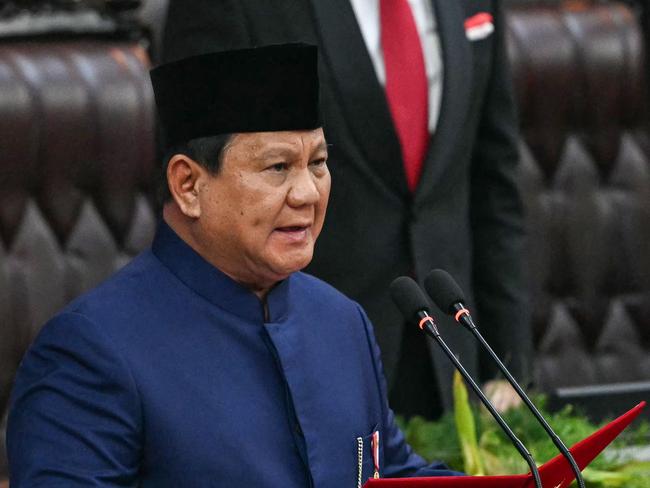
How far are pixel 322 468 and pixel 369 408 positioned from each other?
0.14 meters

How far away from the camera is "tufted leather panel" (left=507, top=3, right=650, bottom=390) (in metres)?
3.68

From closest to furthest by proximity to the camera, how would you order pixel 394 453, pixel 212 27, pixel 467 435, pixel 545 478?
pixel 545 478
pixel 394 453
pixel 467 435
pixel 212 27

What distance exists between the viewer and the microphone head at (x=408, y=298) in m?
1.64

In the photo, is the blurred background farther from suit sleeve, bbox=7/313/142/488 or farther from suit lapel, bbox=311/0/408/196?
suit sleeve, bbox=7/313/142/488

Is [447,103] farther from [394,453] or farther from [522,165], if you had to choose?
[522,165]

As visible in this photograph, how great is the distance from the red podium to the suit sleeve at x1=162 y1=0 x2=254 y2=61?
0.89m

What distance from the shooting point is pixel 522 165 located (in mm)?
3641

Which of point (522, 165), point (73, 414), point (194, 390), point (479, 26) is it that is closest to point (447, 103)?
point (479, 26)

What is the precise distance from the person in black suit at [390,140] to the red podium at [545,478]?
0.69 meters

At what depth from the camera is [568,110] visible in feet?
12.1

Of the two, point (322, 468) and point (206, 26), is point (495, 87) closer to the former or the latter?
point (206, 26)

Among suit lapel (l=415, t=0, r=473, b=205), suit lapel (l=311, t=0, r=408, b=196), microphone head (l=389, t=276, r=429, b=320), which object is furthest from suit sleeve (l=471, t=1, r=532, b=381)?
microphone head (l=389, t=276, r=429, b=320)

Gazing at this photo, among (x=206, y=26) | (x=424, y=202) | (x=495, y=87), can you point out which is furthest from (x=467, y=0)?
(x=206, y=26)

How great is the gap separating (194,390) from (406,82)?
881 mm
